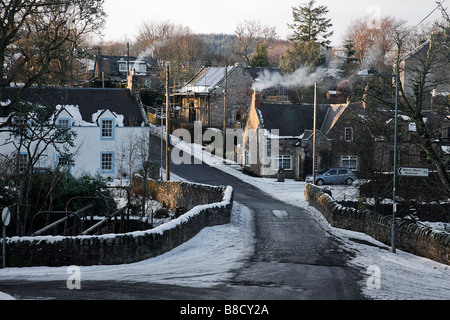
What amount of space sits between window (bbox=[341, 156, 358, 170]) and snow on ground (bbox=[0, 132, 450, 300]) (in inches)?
1009

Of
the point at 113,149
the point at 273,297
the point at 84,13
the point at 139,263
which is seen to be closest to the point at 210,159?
the point at 113,149

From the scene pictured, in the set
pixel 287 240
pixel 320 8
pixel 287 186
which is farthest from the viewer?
pixel 320 8

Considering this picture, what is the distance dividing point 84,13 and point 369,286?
51.9 ft

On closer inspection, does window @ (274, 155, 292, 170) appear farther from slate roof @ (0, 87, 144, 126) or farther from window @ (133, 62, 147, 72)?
window @ (133, 62, 147, 72)

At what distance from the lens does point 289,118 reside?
48.7m

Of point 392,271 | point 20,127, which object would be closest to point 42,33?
point 20,127

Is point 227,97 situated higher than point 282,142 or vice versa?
point 227,97

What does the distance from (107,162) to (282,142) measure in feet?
50.9

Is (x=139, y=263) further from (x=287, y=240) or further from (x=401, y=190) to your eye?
(x=401, y=190)

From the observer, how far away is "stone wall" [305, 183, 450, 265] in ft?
57.7

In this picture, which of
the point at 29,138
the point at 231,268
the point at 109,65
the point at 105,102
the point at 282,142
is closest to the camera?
the point at 231,268

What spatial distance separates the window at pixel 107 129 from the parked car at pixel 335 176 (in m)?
17.8

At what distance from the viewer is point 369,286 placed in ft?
45.4

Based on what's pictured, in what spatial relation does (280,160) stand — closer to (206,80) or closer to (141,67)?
(206,80)
